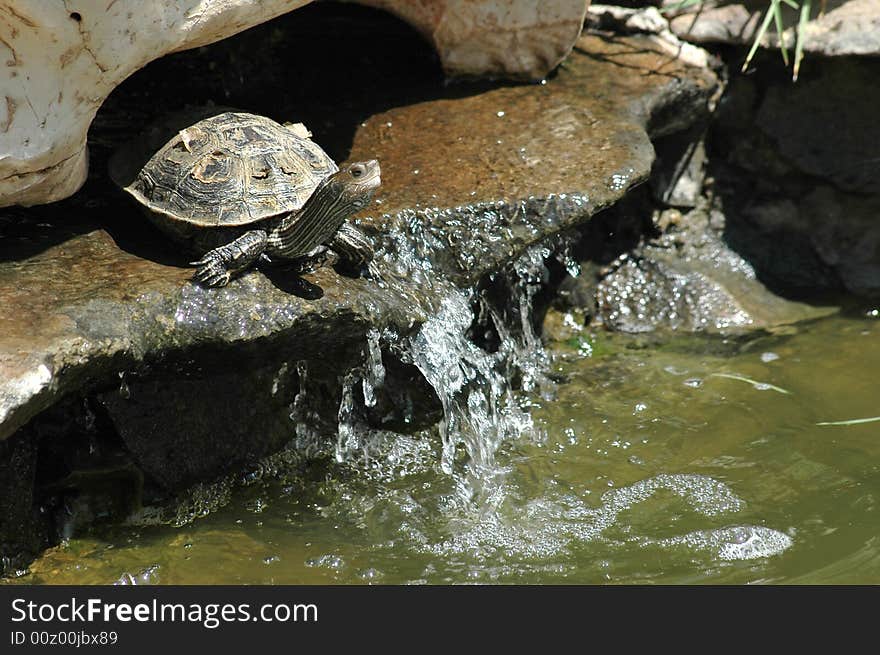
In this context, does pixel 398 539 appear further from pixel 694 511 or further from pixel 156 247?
pixel 156 247

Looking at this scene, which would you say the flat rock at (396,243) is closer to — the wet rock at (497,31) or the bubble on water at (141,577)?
the wet rock at (497,31)

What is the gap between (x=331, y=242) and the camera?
438cm

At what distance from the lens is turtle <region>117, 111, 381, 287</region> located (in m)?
4.10

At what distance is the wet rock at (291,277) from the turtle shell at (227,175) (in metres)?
0.24

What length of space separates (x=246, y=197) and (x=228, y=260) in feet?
0.97

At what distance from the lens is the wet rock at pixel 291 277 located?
151 inches

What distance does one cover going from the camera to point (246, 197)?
4.22 m

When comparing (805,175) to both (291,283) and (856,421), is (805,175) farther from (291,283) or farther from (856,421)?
(291,283)

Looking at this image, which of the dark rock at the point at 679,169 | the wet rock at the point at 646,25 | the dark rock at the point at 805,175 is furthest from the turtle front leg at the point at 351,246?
the dark rock at the point at 805,175

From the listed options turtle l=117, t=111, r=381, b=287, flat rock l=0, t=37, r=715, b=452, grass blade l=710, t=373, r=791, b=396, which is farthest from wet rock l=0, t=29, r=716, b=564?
grass blade l=710, t=373, r=791, b=396

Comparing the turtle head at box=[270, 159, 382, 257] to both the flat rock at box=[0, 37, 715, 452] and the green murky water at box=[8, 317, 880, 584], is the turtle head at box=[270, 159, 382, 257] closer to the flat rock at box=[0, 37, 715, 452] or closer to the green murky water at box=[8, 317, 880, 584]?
the flat rock at box=[0, 37, 715, 452]

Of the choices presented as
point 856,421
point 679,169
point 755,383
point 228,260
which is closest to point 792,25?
point 679,169

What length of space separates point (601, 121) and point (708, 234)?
47.7 inches
